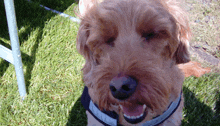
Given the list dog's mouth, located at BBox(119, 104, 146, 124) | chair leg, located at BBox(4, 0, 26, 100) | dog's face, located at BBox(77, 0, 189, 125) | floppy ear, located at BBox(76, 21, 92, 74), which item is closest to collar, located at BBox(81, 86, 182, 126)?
dog's face, located at BBox(77, 0, 189, 125)

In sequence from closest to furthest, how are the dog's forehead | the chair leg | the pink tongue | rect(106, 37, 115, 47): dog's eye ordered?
the dog's forehead < the pink tongue < rect(106, 37, 115, 47): dog's eye < the chair leg

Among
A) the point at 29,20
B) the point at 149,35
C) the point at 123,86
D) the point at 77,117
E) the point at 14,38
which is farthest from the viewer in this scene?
the point at 29,20

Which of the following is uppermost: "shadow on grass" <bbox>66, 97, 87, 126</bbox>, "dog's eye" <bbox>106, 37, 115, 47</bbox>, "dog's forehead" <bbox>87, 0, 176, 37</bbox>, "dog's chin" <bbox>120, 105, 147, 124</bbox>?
"dog's forehead" <bbox>87, 0, 176, 37</bbox>

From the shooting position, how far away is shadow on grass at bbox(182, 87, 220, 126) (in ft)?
9.29

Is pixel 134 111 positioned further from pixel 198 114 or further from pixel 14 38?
pixel 14 38

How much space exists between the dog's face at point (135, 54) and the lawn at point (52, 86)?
3.60ft

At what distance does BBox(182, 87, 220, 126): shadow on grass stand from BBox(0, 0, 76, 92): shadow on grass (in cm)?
262

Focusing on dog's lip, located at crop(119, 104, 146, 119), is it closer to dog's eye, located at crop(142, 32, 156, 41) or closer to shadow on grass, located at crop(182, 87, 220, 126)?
dog's eye, located at crop(142, 32, 156, 41)

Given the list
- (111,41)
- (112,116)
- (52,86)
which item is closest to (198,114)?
(112,116)

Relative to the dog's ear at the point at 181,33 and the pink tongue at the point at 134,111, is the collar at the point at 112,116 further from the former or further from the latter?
the dog's ear at the point at 181,33

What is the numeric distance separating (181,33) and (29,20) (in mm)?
3485

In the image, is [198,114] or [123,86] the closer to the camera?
[123,86]

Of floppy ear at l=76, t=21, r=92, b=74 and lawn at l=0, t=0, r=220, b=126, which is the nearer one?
floppy ear at l=76, t=21, r=92, b=74

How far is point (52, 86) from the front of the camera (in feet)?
→ 10.7
